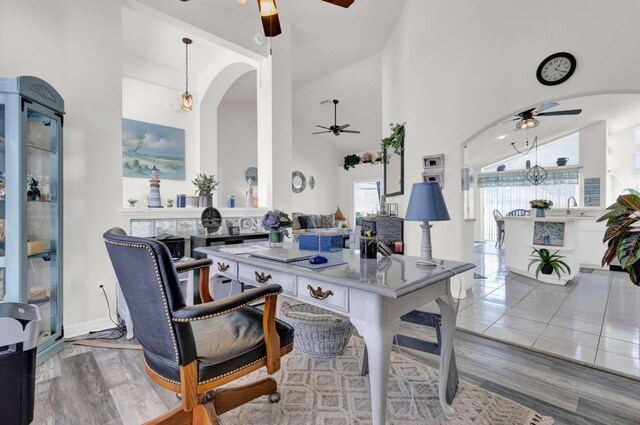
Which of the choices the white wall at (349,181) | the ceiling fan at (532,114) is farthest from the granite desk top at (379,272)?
the white wall at (349,181)

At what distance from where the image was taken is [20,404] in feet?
3.59

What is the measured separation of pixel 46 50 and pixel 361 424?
3509mm

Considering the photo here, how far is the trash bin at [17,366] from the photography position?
1.04 m

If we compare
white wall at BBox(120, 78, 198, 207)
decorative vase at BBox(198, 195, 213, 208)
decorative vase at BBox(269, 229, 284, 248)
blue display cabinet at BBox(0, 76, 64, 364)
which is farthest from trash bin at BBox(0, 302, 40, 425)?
white wall at BBox(120, 78, 198, 207)

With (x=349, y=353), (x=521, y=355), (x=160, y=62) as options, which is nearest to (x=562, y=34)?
(x=521, y=355)

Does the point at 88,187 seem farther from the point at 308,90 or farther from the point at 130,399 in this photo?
the point at 308,90

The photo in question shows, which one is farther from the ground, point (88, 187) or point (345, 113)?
point (345, 113)

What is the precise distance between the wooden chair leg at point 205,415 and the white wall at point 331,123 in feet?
18.9

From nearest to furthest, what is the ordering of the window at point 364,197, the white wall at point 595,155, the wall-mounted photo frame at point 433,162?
the wall-mounted photo frame at point 433,162 → the white wall at point 595,155 → the window at point 364,197

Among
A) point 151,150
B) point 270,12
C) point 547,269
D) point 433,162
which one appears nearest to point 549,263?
point 547,269

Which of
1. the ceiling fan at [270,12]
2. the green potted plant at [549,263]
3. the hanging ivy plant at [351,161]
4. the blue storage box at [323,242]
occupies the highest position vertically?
the hanging ivy plant at [351,161]

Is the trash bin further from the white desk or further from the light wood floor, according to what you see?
the white desk

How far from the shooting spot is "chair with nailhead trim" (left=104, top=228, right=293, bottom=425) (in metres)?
1.07

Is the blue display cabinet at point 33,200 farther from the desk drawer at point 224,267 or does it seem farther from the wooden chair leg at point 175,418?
the wooden chair leg at point 175,418
